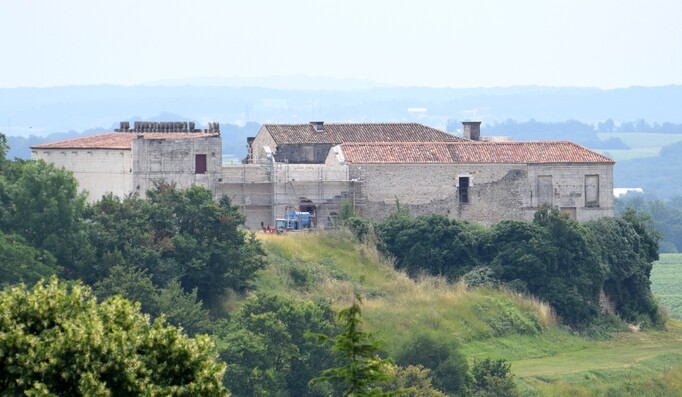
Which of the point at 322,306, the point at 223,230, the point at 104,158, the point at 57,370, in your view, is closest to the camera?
the point at 57,370

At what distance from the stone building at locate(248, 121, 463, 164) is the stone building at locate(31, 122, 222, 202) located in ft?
14.4

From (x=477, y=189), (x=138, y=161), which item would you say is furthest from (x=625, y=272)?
(x=138, y=161)

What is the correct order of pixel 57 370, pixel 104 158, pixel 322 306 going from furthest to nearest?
pixel 104 158 → pixel 322 306 → pixel 57 370

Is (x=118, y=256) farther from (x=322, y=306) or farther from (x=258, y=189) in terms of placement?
(x=258, y=189)

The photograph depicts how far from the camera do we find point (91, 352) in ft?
70.2

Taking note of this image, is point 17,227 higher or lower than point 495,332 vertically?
higher

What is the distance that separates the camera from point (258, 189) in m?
59.6

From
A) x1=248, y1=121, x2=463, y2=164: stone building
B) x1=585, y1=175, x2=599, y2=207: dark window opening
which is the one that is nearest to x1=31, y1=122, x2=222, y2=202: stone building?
x1=248, y1=121, x2=463, y2=164: stone building

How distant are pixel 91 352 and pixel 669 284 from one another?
230ft

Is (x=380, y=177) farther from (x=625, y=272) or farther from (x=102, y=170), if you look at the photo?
(x=102, y=170)

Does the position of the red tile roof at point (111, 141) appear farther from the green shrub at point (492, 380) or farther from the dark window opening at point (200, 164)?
the green shrub at point (492, 380)

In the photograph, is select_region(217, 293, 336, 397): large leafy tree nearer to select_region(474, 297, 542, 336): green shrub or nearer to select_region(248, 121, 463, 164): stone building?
select_region(474, 297, 542, 336): green shrub

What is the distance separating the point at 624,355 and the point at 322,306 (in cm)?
1010

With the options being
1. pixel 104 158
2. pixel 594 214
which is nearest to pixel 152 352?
pixel 104 158
